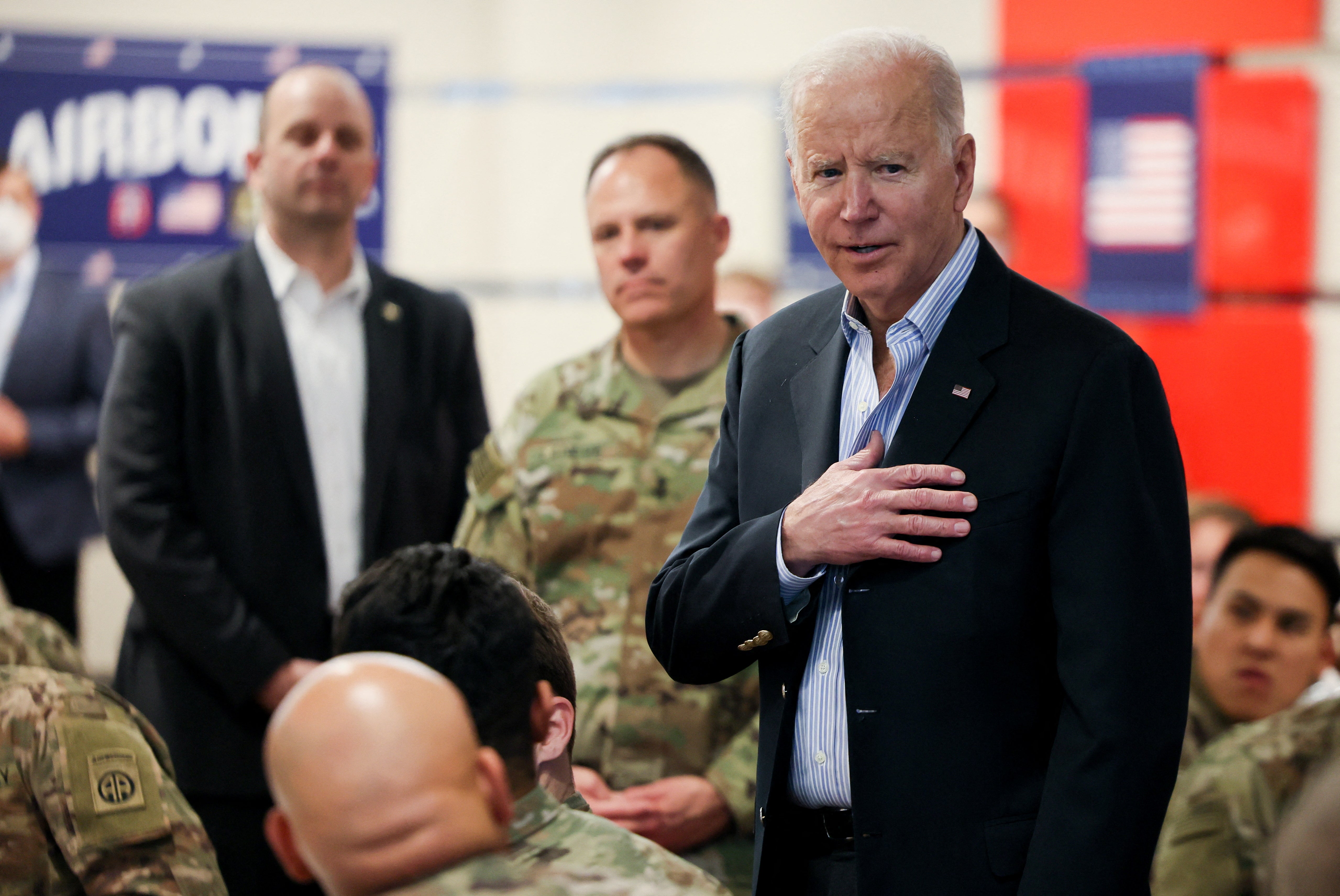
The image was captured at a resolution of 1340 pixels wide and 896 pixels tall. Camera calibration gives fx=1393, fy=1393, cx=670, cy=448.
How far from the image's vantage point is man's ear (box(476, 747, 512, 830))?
1027 mm

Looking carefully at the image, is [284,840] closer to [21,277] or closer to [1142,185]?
[21,277]

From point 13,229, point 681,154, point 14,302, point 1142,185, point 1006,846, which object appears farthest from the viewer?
point 1142,185

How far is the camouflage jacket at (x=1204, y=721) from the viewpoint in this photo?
3.02 metres

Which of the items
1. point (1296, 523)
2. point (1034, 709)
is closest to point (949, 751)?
point (1034, 709)

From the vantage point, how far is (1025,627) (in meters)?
1.44

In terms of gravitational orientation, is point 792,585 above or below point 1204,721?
above

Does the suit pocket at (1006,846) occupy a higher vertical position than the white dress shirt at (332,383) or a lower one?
lower

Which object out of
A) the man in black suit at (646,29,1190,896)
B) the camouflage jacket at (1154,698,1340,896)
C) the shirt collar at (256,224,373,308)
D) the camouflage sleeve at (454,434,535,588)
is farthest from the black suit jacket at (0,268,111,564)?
the camouflage jacket at (1154,698,1340,896)

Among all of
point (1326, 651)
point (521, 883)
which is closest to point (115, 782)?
point (521, 883)

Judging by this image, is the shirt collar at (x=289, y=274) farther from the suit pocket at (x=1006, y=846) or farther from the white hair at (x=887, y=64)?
the suit pocket at (x=1006, y=846)

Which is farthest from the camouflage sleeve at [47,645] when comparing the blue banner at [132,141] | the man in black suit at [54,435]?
the blue banner at [132,141]

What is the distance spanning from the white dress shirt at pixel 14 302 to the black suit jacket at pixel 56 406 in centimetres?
4

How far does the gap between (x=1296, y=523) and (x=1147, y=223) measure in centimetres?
106

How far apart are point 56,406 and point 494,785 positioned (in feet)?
11.3
